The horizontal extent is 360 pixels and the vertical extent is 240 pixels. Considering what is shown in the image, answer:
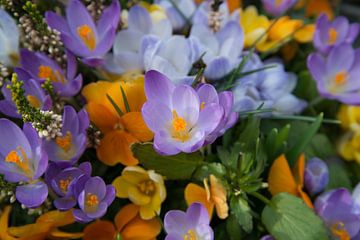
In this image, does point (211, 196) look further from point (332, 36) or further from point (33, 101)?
point (332, 36)

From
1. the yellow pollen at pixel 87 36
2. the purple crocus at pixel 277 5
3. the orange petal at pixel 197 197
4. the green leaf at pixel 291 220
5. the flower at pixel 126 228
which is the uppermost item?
the yellow pollen at pixel 87 36

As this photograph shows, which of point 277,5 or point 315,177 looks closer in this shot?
point 315,177

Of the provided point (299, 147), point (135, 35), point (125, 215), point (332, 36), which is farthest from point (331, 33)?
point (125, 215)

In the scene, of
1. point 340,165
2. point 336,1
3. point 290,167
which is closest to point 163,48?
point 290,167

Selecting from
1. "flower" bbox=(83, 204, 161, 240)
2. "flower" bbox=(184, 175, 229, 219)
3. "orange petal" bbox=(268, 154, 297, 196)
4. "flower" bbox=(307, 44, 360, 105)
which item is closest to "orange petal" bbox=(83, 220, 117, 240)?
"flower" bbox=(83, 204, 161, 240)

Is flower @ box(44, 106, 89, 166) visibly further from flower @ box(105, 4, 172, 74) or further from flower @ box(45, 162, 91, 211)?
flower @ box(105, 4, 172, 74)

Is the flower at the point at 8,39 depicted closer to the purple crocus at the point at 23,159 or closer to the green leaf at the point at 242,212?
the purple crocus at the point at 23,159

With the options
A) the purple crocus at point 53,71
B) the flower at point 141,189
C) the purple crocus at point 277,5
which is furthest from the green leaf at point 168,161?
the purple crocus at point 277,5
